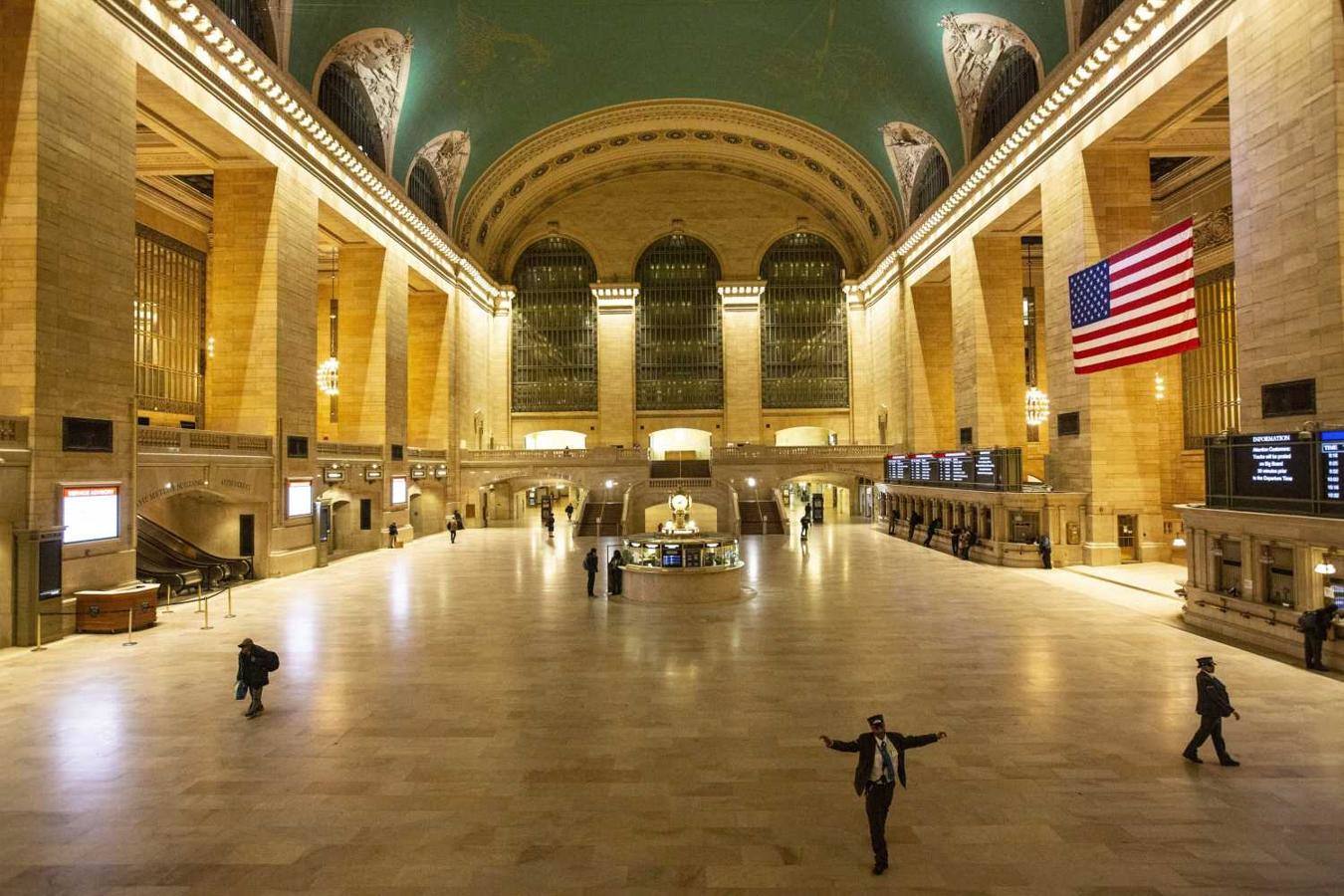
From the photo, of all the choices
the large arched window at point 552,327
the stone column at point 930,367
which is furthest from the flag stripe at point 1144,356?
the large arched window at point 552,327

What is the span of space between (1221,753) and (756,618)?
23.1 feet

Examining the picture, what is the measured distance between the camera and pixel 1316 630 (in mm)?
8984

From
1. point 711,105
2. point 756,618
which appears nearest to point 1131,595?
point 756,618

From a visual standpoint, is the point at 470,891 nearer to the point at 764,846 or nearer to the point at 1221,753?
the point at 764,846

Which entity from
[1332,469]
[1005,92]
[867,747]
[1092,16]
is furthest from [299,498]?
[1005,92]

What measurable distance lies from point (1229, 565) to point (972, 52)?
58.2ft

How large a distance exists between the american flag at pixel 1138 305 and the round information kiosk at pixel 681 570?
9023 millimetres

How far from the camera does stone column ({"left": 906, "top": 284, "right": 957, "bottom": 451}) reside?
3055 centimetres

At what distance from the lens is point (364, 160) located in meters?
22.1

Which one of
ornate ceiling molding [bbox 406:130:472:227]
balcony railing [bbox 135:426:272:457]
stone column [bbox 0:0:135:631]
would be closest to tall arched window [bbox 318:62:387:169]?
ornate ceiling molding [bbox 406:130:472:227]

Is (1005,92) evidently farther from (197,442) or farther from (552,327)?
(552,327)

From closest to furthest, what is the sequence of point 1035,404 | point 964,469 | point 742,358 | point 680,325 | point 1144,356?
point 1144,356 < point 964,469 < point 1035,404 < point 742,358 < point 680,325

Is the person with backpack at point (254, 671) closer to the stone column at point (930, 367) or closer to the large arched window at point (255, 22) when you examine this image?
the large arched window at point (255, 22)

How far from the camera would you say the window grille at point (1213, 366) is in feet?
76.1
